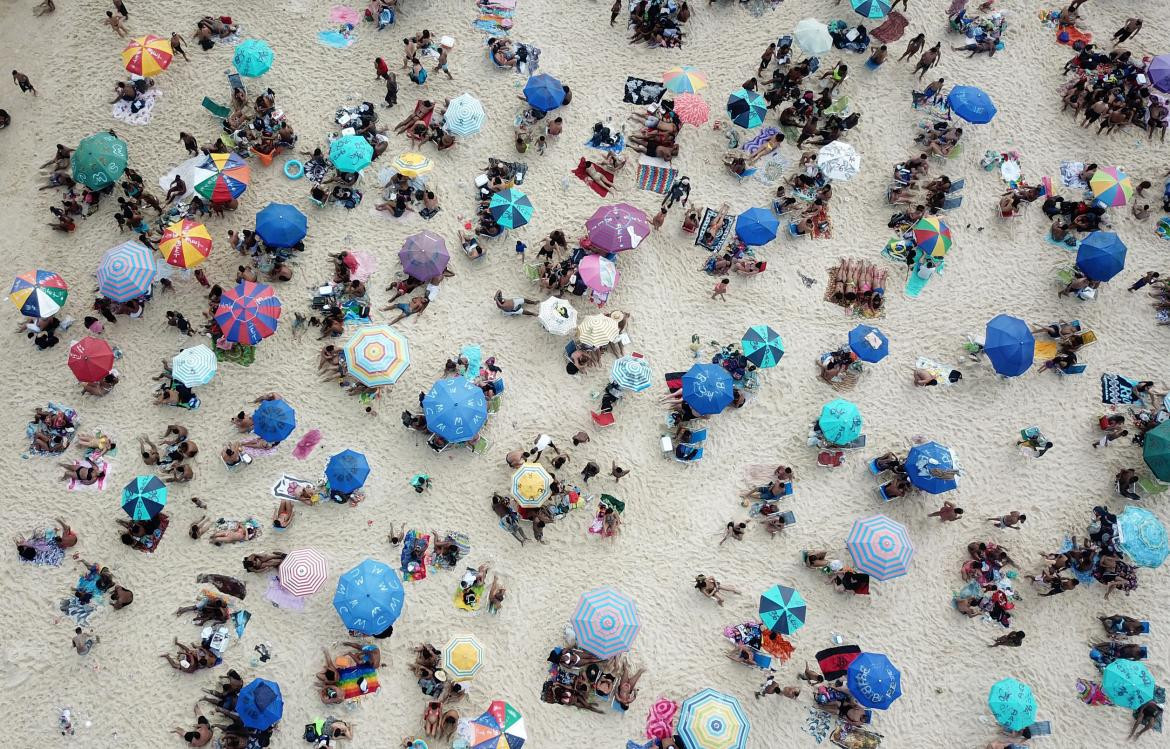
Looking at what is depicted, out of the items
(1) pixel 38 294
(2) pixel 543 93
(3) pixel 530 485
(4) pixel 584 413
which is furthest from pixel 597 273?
(1) pixel 38 294

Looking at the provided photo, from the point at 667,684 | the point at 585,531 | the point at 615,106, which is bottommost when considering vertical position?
the point at 667,684

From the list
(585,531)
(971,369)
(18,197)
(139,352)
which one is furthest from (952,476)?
(18,197)

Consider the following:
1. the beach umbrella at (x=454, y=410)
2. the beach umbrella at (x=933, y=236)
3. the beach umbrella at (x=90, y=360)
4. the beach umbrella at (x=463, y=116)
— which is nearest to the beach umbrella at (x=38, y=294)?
the beach umbrella at (x=90, y=360)

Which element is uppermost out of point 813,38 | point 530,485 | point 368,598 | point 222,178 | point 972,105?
point 813,38

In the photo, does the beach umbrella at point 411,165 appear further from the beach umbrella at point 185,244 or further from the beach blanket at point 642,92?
the beach blanket at point 642,92

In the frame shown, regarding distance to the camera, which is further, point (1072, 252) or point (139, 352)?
point (1072, 252)

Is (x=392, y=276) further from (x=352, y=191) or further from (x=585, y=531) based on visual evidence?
(x=585, y=531)

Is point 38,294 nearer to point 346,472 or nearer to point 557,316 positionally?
point 346,472

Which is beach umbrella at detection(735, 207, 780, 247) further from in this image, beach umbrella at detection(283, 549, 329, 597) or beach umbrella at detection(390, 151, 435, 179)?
beach umbrella at detection(283, 549, 329, 597)
